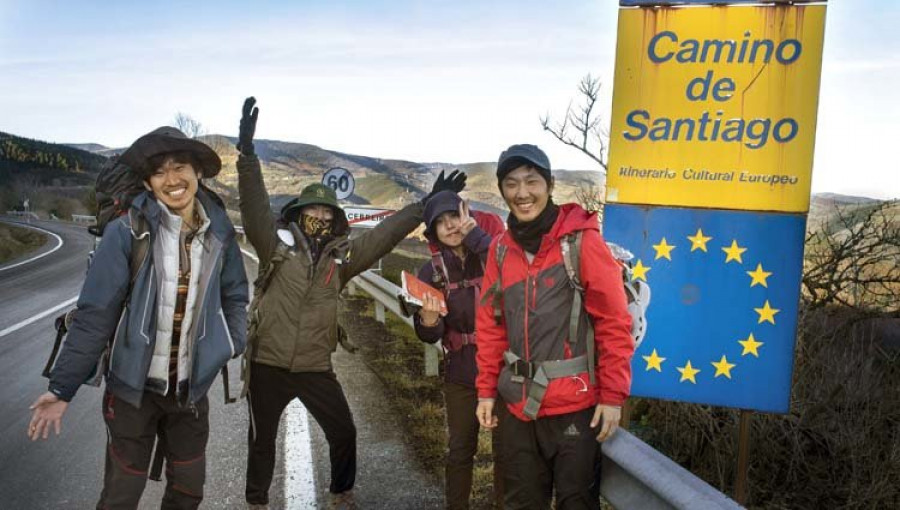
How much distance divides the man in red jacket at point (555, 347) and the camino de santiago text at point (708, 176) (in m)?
0.73

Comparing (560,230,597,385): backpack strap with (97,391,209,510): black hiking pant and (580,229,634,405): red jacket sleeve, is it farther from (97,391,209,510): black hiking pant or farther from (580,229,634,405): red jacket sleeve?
(97,391,209,510): black hiking pant

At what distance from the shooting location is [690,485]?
1772mm

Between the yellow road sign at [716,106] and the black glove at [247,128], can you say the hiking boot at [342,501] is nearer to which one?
the black glove at [247,128]

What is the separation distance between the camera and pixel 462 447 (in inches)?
128

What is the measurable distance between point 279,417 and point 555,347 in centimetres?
178

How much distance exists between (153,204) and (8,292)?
40.4 ft

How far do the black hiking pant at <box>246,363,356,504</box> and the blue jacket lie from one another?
696 millimetres

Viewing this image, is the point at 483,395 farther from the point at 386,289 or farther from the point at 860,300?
the point at 386,289

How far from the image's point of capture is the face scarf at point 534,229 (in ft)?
8.29

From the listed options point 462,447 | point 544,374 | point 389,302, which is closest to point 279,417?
point 462,447

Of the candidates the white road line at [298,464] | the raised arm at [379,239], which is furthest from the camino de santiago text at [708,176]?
the white road line at [298,464]

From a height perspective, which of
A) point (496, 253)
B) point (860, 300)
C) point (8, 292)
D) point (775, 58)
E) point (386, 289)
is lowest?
point (8, 292)

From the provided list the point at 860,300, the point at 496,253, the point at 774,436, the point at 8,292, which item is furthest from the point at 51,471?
the point at 8,292

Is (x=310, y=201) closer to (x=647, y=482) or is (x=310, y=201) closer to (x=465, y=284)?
(x=465, y=284)
